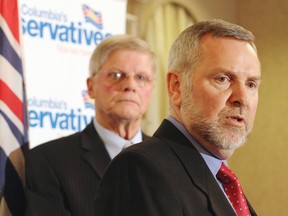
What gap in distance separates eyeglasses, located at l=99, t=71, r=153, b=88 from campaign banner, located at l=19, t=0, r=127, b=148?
0.87 metres

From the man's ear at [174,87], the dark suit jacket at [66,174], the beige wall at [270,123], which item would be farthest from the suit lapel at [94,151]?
the beige wall at [270,123]

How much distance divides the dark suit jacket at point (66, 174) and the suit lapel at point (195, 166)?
2.72 feet

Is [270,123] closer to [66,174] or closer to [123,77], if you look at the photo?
[123,77]

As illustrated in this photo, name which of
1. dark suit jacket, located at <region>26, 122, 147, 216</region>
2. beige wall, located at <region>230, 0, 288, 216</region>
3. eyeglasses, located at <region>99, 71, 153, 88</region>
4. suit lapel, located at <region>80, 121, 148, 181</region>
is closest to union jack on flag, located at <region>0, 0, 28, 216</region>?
dark suit jacket, located at <region>26, 122, 147, 216</region>

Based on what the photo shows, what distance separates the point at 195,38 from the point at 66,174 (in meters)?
1.04

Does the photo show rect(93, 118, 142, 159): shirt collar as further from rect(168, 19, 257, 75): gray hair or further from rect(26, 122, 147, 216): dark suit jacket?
rect(168, 19, 257, 75): gray hair

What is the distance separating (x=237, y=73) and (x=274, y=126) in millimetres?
4237

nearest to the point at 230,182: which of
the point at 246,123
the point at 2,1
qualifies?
the point at 246,123

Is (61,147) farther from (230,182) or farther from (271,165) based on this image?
(271,165)

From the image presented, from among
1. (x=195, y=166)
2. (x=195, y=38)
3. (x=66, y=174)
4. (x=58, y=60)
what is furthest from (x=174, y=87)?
(x=58, y=60)

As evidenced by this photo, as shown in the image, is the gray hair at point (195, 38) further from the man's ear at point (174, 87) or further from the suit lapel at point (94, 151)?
the suit lapel at point (94, 151)

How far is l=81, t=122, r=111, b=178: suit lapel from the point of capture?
258cm

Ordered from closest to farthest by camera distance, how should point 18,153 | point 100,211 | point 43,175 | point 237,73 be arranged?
point 100,211, point 237,73, point 43,175, point 18,153

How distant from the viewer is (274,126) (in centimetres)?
575
